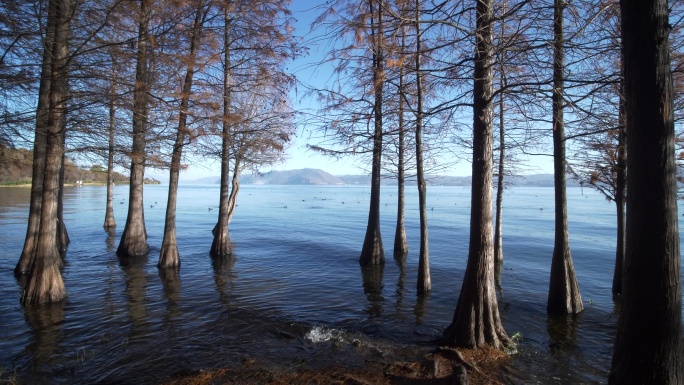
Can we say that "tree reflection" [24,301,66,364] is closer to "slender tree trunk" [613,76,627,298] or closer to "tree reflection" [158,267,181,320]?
"tree reflection" [158,267,181,320]

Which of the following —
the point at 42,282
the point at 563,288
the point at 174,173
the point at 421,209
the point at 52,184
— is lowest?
the point at 42,282

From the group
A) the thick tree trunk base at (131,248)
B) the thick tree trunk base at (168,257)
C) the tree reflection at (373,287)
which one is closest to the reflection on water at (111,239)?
the thick tree trunk base at (131,248)

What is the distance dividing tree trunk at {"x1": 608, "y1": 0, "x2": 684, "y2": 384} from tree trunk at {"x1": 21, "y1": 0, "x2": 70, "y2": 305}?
10.5 metres

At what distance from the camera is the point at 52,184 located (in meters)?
9.27

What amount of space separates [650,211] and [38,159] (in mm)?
14927

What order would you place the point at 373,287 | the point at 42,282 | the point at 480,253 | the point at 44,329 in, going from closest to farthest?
the point at 480,253 < the point at 44,329 < the point at 42,282 < the point at 373,287

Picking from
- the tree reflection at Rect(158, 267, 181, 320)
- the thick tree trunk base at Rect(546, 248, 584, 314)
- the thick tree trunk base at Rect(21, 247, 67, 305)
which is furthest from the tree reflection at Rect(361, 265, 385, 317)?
the thick tree trunk base at Rect(21, 247, 67, 305)

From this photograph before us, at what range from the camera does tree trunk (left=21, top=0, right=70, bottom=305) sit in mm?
8609

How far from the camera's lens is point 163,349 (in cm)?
722

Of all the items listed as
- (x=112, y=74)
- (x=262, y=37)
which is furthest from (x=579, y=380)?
(x=262, y=37)

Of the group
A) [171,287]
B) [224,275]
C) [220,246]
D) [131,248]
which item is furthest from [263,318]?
[131,248]

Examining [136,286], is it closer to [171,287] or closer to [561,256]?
[171,287]

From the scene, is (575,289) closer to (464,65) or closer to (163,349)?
(464,65)

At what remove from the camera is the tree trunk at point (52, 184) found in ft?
28.2
